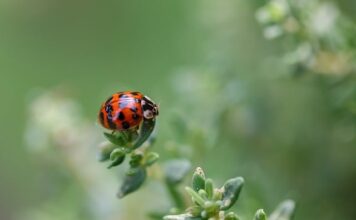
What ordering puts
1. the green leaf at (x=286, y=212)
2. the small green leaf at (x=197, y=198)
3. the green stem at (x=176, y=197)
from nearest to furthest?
the small green leaf at (x=197, y=198), the green leaf at (x=286, y=212), the green stem at (x=176, y=197)

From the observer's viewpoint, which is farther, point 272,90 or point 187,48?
point 187,48

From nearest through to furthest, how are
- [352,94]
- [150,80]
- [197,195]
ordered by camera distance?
[197,195] < [352,94] < [150,80]

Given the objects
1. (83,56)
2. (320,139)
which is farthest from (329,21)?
(83,56)

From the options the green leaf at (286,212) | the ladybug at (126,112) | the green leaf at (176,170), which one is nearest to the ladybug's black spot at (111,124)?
the ladybug at (126,112)

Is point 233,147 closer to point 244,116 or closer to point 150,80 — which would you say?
point 244,116

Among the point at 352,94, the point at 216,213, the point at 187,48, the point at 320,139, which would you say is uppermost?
the point at 187,48

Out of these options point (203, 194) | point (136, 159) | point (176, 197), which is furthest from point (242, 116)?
point (203, 194)

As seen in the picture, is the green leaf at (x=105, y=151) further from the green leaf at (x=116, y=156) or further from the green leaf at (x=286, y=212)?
the green leaf at (x=286, y=212)
